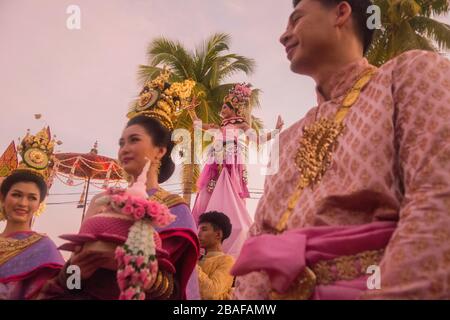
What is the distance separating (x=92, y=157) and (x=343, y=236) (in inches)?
305

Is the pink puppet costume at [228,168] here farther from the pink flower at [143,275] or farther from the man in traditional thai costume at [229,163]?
the pink flower at [143,275]

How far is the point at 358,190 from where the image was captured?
1.42 meters

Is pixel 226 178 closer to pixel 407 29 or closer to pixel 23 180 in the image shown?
pixel 23 180

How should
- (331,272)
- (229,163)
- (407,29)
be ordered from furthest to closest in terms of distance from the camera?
(407,29), (229,163), (331,272)

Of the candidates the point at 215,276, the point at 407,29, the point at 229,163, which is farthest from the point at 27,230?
the point at 407,29

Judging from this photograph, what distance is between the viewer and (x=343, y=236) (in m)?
1.39

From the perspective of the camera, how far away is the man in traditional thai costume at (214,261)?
383 cm

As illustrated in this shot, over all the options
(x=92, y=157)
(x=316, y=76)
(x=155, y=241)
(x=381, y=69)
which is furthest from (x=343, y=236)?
(x=92, y=157)

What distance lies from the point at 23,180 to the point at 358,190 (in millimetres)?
3275

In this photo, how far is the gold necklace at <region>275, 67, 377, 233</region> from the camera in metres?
1.66

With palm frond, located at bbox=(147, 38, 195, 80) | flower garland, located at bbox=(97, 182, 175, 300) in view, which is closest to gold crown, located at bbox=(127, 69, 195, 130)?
flower garland, located at bbox=(97, 182, 175, 300)

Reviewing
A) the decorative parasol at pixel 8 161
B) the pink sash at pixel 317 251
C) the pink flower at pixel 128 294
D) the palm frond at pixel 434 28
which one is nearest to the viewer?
the pink sash at pixel 317 251

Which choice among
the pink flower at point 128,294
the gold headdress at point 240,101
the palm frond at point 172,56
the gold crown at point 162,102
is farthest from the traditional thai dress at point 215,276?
the palm frond at point 172,56

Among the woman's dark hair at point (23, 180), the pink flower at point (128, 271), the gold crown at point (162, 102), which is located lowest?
the pink flower at point (128, 271)
